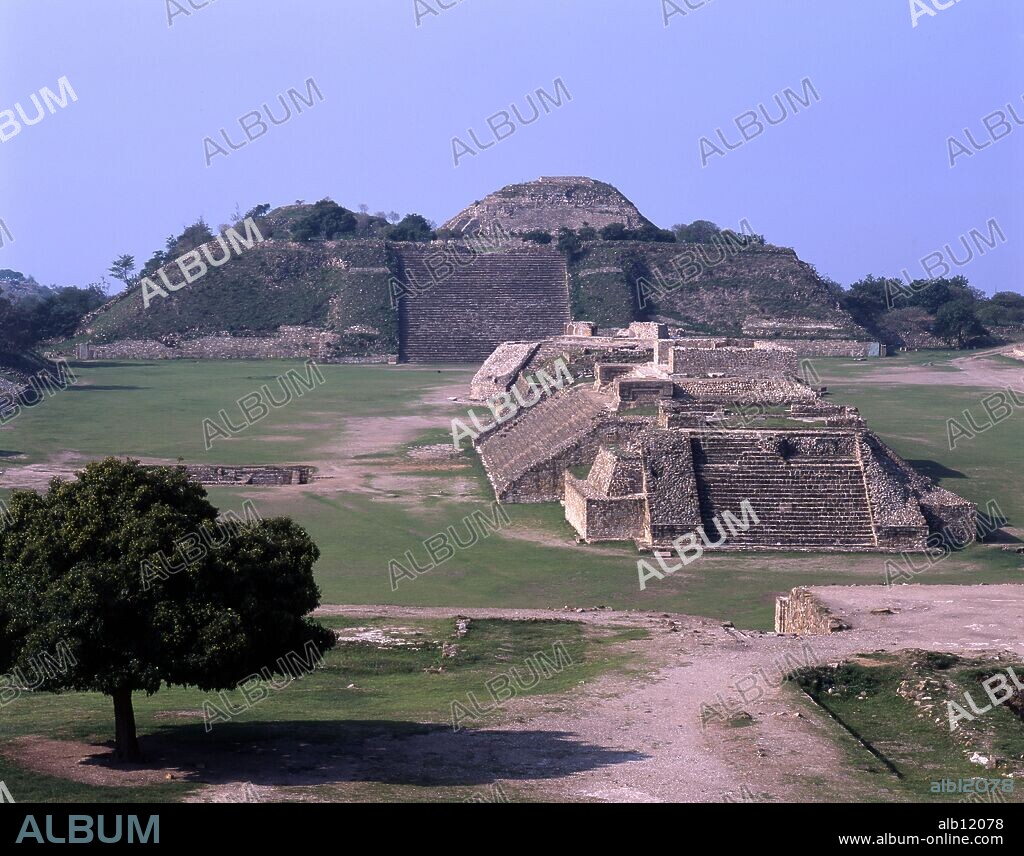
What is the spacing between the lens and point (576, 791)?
10672 millimetres

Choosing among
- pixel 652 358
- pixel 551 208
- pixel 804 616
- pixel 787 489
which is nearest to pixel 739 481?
pixel 787 489

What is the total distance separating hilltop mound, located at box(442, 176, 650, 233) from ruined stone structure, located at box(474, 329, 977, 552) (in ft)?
197

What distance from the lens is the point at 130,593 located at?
1086cm

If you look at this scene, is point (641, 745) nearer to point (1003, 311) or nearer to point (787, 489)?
point (787, 489)

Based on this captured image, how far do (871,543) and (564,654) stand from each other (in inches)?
366

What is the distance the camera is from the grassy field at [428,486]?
68.2ft

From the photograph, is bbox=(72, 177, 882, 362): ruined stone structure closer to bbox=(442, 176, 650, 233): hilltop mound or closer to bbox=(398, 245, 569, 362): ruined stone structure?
bbox=(398, 245, 569, 362): ruined stone structure

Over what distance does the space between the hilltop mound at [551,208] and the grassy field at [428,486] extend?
112ft

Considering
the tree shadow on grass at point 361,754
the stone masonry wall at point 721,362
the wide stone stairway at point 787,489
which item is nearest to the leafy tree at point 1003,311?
the stone masonry wall at point 721,362

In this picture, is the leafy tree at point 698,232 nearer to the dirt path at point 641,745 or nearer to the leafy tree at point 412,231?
the leafy tree at point 412,231

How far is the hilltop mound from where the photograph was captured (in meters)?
88.2
